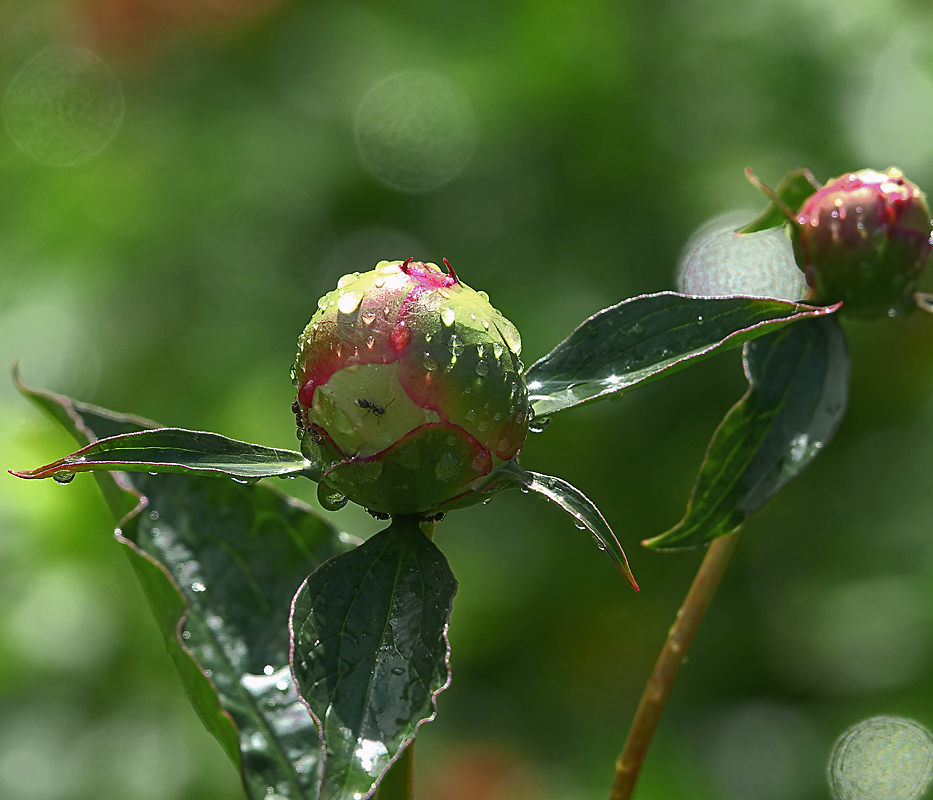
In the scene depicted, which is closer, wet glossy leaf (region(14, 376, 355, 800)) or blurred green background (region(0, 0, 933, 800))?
wet glossy leaf (region(14, 376, 355, 800))

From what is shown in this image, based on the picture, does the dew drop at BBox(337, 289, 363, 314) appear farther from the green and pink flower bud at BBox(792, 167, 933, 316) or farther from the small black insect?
the green and pink flower bud at BBox(792, 167, 933, 316)

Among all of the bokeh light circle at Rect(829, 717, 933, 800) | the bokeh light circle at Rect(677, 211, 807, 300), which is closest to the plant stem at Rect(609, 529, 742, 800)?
the bokeh light circle at Rect(829, 717, 933, 800)

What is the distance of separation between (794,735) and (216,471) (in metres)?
2.07

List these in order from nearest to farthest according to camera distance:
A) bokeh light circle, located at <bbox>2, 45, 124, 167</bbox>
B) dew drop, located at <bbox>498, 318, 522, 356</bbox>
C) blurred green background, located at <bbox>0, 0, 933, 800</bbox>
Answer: dew drop, located at <bbox>498, 318, 522, 356</bbox> < blurred green background, located at <bbox>0, 0, 933, 800</bbox> < bokeh light circle, located at <bbox>2, 45, 124, 167</bbox>

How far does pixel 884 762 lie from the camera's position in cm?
197

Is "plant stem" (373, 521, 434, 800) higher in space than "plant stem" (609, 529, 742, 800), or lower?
higher

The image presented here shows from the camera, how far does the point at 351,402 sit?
1.79ft

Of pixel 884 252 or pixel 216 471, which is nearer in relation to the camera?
pixel 216 471

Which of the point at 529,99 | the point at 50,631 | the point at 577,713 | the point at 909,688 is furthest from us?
the point at 529,99

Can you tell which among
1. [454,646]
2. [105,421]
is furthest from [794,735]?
[105,421]

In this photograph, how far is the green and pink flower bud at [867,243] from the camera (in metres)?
0.75

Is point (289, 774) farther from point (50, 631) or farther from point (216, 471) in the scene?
point (50, 631)

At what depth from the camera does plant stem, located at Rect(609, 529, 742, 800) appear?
26.8 inches

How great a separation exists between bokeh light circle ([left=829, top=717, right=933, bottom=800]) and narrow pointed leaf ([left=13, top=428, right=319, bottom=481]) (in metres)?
1.84
